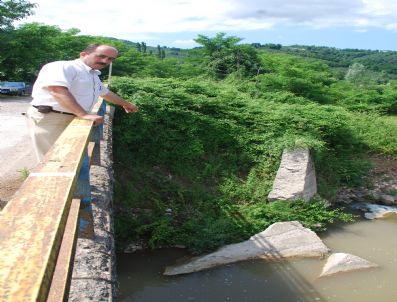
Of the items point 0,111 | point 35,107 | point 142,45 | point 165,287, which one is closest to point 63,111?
point 35,107

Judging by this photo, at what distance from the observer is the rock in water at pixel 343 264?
7.59 meters

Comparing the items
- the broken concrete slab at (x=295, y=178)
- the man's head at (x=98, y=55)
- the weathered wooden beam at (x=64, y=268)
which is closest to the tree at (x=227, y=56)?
the broken concrete slab at (x=295, y=178)

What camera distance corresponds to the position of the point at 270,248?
8336mm

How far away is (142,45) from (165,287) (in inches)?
1866

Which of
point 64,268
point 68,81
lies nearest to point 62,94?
point 68,81

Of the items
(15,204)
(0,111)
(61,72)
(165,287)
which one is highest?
(61,72)

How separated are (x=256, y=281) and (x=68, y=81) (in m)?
5.36

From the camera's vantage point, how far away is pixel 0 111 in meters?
13.4

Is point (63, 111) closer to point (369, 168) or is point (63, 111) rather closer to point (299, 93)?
point (369, 168)

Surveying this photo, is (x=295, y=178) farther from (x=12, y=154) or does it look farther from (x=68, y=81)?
(x=68, y=81)

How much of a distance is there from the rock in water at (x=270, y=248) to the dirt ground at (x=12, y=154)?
3120 mm

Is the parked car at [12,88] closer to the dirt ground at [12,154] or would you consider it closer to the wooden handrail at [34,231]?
the dirt ground at [12,154]

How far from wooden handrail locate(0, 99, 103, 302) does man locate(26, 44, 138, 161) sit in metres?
1.36

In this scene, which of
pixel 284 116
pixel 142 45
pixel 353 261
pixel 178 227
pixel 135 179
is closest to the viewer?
pixel 353 261
